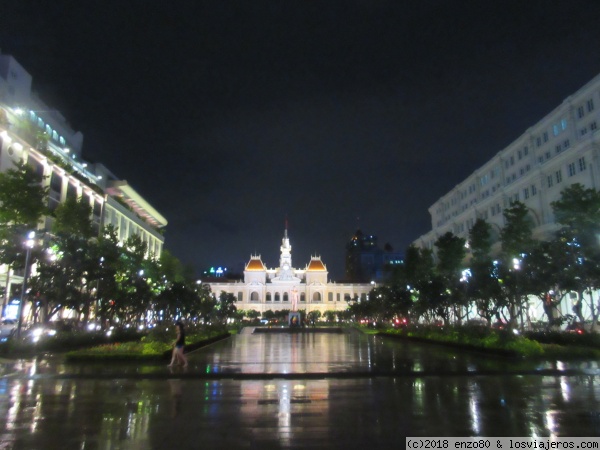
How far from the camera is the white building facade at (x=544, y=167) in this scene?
50688mm

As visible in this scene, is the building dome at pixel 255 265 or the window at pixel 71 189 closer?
the window at pixel 71 189

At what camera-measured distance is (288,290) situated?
5773 inches

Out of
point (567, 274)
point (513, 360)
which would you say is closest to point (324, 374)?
point (513, 360)

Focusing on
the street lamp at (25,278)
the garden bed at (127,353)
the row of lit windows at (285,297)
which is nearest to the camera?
the garden bed at (127,353)

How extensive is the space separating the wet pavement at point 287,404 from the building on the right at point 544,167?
3578 centimetres

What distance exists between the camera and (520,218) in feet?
152

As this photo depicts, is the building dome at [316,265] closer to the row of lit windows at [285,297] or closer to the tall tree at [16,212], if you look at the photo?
the row of lit windows at [285,297]

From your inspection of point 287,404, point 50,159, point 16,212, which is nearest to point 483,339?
point 287,404

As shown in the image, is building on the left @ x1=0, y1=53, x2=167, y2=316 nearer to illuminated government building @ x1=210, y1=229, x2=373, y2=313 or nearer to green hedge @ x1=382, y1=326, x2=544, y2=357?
green hedge @ x1=382, y1=326, x2=544, y2=357

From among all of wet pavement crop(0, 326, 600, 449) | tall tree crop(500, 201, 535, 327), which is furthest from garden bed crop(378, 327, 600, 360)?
tall tree crop(500, 201, 535, 327)

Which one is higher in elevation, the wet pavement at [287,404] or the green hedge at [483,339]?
the green hedge at [483,339]

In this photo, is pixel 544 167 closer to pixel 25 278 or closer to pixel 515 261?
pixel 515 261

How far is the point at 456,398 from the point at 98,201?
66783mm

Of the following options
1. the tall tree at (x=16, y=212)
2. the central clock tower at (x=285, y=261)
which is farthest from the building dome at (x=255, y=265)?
the tall tree at (x=16, y=212)
